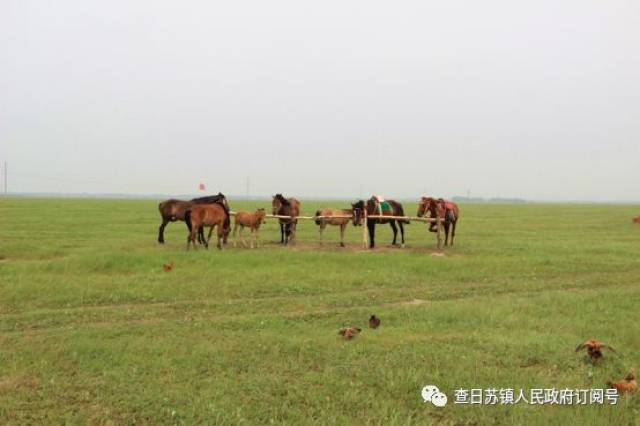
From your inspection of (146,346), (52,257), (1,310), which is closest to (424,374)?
(146,346)

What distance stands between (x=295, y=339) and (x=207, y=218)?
426 inches

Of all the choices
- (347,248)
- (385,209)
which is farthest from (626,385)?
(385,209)

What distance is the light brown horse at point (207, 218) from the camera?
1702 centimetres

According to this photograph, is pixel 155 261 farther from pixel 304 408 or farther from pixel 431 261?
pixel 304 408

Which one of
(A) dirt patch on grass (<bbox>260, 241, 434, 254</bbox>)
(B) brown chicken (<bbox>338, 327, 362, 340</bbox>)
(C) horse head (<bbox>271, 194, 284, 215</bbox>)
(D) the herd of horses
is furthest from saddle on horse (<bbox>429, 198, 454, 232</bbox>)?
(B) brown chicken (<bbox>338, 327, 362, 340</bbox>)

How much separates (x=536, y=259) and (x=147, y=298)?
39.2 ft

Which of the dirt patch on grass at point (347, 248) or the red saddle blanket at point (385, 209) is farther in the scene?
the red saddle blanket at point (385, 209)

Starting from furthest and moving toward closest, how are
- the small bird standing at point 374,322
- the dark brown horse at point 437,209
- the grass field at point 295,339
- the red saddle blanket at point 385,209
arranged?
the red saddle blanket at point 385,209 → the dark brown horse at point 437,209 → the small bird standing at point 374,322 → the grass field at point 295,339

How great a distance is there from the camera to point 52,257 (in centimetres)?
1658

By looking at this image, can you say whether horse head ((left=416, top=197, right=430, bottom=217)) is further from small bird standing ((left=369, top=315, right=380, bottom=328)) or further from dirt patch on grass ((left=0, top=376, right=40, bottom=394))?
dirt patch on grass ((left=0, top=376, right=40, bottom=394))

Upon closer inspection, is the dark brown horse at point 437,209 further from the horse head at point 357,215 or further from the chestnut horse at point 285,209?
the chestnut horse at point 285,209

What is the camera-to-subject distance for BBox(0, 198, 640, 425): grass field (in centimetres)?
502

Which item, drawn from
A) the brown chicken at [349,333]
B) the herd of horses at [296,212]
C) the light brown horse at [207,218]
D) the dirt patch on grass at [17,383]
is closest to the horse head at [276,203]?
the herd of horses at [296,212]

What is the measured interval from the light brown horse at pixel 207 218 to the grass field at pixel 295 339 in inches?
100
